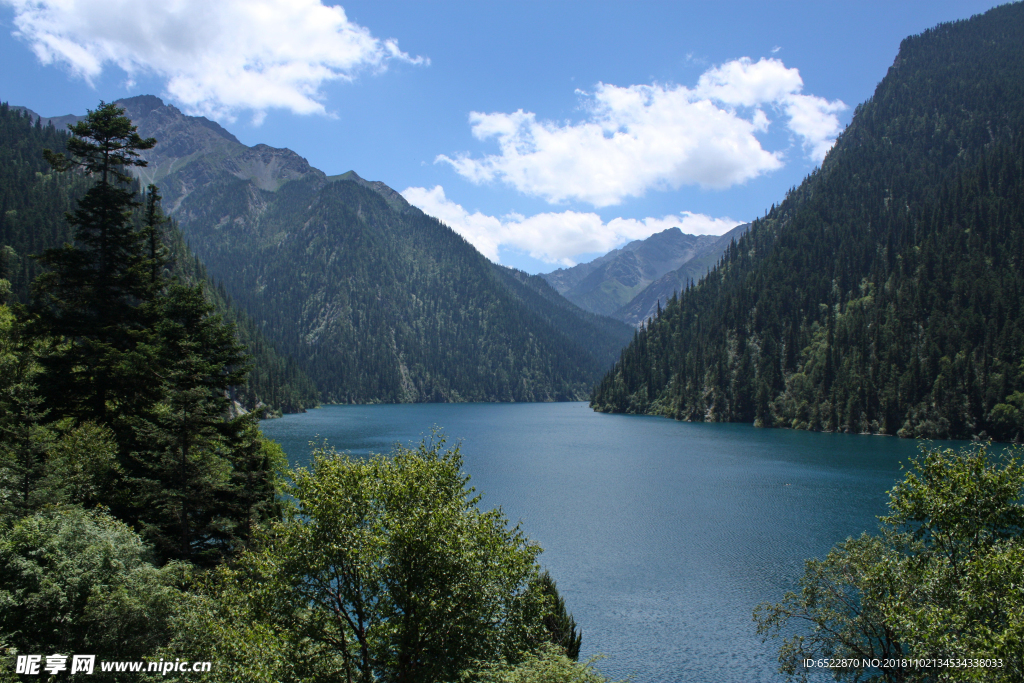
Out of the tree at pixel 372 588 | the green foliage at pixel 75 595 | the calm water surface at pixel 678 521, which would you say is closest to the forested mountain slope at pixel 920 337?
the calm water surface at pixel 678 521

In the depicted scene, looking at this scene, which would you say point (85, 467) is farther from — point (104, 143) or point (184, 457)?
point (104, 143)

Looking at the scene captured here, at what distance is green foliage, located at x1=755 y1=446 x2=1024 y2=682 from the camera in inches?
677

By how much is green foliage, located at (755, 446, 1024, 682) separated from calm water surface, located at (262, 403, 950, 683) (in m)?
7.03

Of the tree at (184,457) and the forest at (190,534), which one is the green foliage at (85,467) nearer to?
the forest at (190,534)

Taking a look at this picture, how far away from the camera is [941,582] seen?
68.7 feet

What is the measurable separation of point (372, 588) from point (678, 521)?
49302mm

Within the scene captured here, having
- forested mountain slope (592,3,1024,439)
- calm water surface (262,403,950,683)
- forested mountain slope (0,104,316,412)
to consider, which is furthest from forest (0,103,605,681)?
forested mountain slope (592,3,1024,439)

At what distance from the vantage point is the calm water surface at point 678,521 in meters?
35.1

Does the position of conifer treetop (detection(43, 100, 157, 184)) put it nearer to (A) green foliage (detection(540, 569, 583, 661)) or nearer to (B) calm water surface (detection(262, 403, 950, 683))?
(A) green foliage (detection(540, 569, 583, 661))

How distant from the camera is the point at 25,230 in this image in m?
126

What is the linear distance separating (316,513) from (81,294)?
25.9 metres

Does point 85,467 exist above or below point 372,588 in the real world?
above

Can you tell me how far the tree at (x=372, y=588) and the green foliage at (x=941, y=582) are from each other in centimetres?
1546

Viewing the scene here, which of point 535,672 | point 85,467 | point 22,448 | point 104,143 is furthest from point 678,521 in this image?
point 104,143
